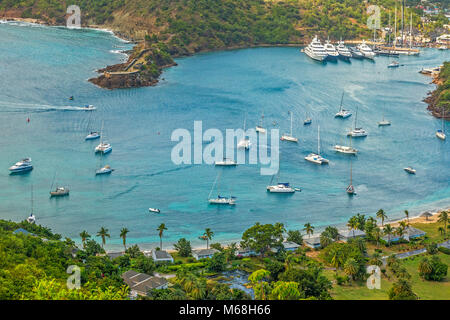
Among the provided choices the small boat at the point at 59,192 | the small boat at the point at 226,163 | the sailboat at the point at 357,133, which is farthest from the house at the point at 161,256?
the sailboat at the point at 357,133

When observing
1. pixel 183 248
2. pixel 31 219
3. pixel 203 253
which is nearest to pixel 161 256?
pixel 183 248

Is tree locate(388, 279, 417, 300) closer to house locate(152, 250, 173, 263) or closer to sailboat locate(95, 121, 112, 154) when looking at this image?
house locate(152, 250, 173, 263)

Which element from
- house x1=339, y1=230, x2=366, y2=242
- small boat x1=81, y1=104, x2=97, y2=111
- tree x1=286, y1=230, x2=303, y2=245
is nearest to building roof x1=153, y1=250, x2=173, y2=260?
tree x1=286, y1=230, x2=303, y2=245

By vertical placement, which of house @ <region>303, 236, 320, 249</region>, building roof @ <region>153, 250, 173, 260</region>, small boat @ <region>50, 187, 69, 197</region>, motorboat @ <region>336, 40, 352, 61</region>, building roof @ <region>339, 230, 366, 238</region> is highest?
motorboat @ <region>336, 40, 352, 61</region>

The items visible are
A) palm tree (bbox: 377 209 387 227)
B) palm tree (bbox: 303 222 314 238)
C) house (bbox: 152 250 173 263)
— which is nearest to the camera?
house (bbox: 152 250 173 263)

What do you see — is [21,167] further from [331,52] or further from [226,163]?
[331,52]

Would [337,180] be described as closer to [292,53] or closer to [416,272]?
[416,272]

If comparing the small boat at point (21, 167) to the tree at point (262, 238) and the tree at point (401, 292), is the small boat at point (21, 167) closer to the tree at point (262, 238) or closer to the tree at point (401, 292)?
the tree at point (262, 238)
